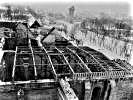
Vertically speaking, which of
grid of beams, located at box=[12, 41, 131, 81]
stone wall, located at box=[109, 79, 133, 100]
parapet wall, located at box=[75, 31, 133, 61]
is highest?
grid of beams, located at box=[12, 41, 131, 81]

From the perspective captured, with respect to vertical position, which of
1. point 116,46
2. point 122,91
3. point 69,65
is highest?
point 69,65

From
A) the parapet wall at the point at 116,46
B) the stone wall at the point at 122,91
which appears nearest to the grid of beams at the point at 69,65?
the stone wall at the point at 122,91

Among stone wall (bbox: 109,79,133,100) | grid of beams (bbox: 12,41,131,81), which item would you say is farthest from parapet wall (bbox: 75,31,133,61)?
stone wall (bbox: 109,79,133,100)

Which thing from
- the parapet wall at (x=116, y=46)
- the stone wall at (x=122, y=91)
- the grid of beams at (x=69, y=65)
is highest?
the grid of beams at (x=69, y=65)

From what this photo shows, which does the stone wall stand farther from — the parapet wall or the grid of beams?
the parapet wall

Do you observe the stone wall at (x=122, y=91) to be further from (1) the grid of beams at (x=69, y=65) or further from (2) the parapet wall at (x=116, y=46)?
(2) the parapet wall at (x=116, y=46)

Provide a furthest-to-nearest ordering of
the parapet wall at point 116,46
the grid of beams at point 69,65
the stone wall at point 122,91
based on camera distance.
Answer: the parapet wall at point 116,46, the stone wall at point 122,91, the grid of beams at point 69,65

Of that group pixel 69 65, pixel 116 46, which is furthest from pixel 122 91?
pixel 116 46

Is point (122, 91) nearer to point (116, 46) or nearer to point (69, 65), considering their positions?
point (69, 65)

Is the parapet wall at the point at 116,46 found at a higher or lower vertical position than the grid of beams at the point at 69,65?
lower

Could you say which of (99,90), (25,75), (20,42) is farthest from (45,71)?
(20,42)

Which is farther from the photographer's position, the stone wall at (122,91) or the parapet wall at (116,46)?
the parapet wall at (116,46)
